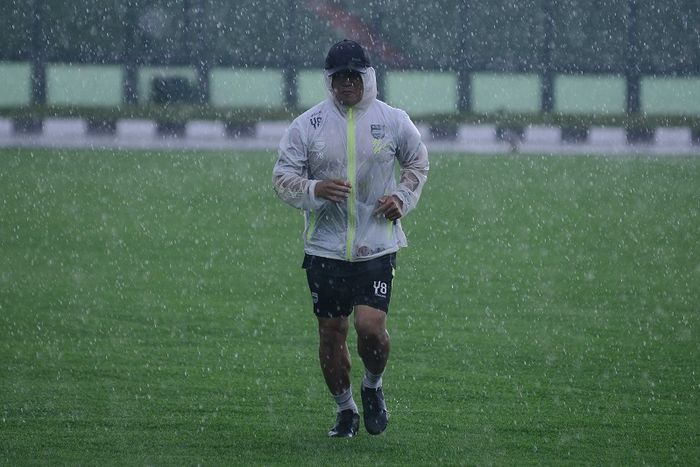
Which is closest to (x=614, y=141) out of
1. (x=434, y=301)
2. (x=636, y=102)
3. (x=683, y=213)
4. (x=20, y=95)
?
(x=636, y=102)

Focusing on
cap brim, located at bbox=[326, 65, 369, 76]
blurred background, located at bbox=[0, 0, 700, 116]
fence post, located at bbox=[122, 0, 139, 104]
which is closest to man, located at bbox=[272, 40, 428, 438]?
cap brim, located at bbox=[326, 65, 369, 76]

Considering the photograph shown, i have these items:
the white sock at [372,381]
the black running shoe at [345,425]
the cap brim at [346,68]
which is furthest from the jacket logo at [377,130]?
the black running shoe at [345,425]

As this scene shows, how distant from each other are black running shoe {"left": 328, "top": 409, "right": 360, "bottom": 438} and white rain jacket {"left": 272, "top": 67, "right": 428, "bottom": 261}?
2.73 ft

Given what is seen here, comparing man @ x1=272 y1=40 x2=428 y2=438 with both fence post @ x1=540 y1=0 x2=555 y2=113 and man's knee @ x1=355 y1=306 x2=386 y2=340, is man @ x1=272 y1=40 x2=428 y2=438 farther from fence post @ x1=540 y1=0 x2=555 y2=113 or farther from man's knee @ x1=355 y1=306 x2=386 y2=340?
fence post @ x1=540 y1=0 x2=555 y2=113

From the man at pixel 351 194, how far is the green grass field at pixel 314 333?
597 mm

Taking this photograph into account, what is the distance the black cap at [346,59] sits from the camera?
6188 millimetres

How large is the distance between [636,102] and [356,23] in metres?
9.30

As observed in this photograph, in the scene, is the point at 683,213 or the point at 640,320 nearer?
the point at 640,320

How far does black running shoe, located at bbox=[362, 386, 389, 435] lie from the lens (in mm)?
6520

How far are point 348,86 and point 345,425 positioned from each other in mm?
1719

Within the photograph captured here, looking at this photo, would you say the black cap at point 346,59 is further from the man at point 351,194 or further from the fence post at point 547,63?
the fence post at point 547,63

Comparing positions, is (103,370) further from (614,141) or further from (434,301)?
(614,141)

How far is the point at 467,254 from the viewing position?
13.5 metres

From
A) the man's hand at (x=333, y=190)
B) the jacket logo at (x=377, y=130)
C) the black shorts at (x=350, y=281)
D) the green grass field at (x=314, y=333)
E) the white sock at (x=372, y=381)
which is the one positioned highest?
the jacket logo at (x=377, y=130)
